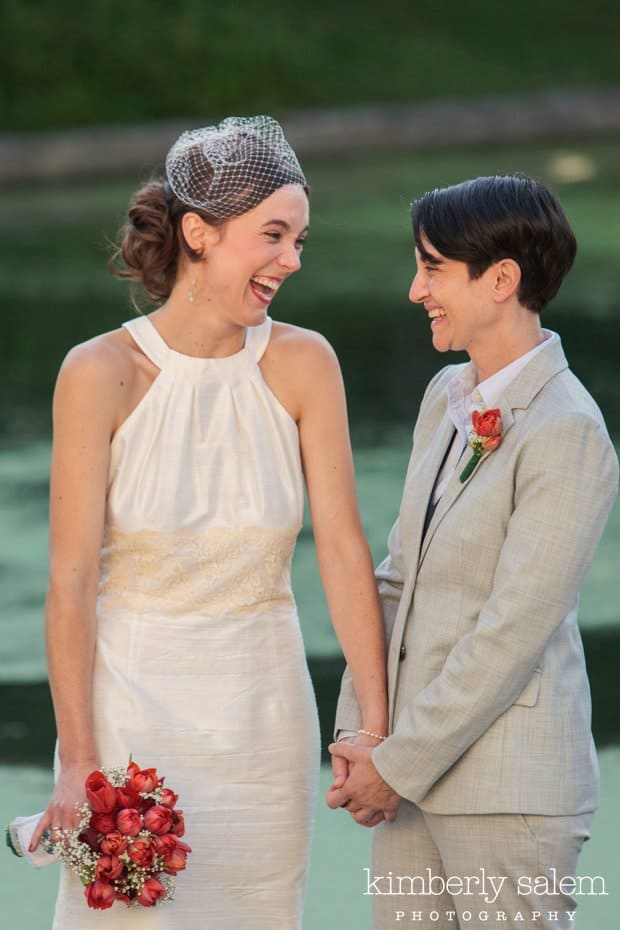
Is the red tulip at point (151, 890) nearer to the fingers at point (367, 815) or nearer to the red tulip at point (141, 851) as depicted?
the red tulip at point (141, 851)

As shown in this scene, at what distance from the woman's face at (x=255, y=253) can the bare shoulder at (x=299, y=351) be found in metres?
0.13

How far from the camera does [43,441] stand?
9.03m

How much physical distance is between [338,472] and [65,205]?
15090mm

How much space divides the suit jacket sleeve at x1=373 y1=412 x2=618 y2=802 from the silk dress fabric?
1.75 ft

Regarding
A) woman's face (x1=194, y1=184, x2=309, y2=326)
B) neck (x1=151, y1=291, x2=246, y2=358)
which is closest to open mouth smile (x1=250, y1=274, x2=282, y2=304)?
woman's face (x1=194, y1=184, x2=309, y2=326)

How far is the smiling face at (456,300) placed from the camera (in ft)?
9.53

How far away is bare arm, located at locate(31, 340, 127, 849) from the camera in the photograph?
10.1 feet

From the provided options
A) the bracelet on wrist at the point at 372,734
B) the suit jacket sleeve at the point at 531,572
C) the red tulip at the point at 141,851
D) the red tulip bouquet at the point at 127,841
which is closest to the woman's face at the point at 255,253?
the suit jacket sleeve at the point at 531,572

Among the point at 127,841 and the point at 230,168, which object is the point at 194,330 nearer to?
the point at 230,168

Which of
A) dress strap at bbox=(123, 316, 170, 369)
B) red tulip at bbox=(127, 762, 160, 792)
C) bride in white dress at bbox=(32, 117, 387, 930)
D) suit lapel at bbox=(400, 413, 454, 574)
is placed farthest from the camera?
dress strap at bbox=(123, 316, 170, 369)

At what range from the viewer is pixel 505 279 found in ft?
9.49

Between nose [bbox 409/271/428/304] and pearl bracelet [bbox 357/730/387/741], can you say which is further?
pearl bracelet [bbox 357/730/387/741]

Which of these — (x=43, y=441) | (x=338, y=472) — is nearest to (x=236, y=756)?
(x=338, y=472)

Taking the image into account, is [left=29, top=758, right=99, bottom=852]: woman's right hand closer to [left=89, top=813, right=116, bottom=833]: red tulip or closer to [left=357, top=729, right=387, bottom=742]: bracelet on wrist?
[left=89, top=813, right=116, bottom=833]: red tulip
